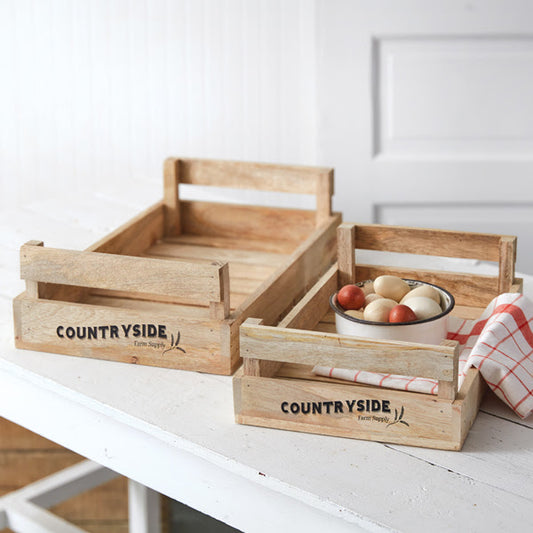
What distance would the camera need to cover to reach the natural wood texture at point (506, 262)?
1.21m

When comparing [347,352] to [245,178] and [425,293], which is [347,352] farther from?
[245,178]

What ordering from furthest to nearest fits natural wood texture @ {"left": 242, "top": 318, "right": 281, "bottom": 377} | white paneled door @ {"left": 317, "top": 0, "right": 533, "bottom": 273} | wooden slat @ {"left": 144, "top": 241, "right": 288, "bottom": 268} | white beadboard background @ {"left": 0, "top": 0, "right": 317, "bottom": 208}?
white beadboard background @ {"left": 0, "top": 0, "right": 317, "bottom": 208} < white paneled door @ {"left": 317, "top": 0, "right": 533, "bottom": 273} < wooden slat @ {"left": 144, "top": 241, "right": 288, "bottom": 268} < natural wood texture @ {"left": 242, "top": 318, "right": 281, "bottom": 377}

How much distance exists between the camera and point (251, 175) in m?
1.64

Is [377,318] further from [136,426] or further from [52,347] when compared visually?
[52,347]

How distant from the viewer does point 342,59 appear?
248 cm

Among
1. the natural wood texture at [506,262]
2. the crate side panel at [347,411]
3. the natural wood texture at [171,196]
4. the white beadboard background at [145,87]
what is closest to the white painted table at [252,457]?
the crate side panel at [347,411]

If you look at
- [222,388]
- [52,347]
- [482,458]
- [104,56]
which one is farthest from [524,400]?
[104,56]

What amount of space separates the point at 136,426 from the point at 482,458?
1.34ft

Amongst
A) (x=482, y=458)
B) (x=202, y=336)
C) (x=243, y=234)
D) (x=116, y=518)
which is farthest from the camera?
(x=116, y=518)

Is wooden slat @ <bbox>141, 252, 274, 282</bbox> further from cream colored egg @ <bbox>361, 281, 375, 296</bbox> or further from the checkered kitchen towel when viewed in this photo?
the checkered kitchen towel

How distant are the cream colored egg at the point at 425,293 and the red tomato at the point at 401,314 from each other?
59mm

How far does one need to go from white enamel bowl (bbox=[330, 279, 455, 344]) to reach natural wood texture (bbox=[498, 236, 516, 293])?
0.50ft

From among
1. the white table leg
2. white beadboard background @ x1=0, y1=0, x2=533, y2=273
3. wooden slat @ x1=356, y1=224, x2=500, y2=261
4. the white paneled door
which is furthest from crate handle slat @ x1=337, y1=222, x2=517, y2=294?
the white paneled door

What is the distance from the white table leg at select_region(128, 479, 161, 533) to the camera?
210 centimetres
